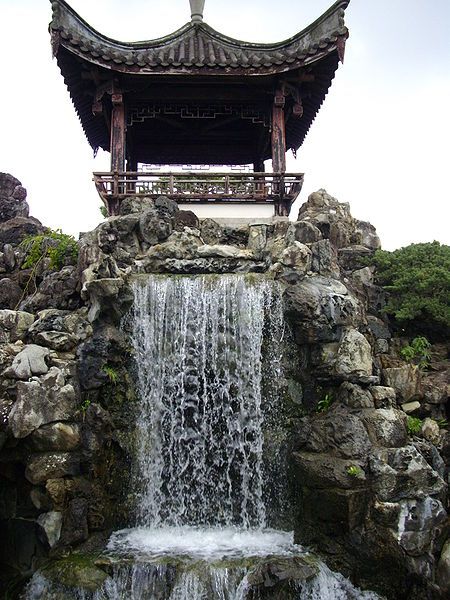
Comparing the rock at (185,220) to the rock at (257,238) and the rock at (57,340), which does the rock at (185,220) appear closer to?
the rock at (257,238)

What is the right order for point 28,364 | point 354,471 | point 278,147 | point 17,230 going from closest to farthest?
point 354,471 → point 28,364 → point 278,147 → point 17,230

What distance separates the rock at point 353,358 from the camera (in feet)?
37.4

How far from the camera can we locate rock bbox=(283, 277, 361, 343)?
11734 millimetres

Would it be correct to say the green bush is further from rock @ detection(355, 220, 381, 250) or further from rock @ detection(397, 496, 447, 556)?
rock @ detection(397, 496, 447, 556)

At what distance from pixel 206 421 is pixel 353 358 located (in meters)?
3.34

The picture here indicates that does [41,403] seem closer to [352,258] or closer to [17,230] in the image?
[17,230]

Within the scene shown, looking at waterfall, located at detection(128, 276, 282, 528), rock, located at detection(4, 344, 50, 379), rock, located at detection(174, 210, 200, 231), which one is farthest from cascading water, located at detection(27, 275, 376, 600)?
rock, located at detection(174, 210, 200, 231)

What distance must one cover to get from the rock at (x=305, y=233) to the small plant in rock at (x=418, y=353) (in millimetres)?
3375

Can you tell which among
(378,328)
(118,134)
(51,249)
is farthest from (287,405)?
(118,134)

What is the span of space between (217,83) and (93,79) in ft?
11.1

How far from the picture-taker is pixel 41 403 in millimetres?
10547

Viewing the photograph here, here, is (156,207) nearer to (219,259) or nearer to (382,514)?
(219,259)

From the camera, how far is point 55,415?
10.5 m

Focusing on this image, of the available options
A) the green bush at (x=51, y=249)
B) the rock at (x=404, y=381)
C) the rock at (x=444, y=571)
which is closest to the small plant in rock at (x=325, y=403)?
the rock at (x=404, y=381)
